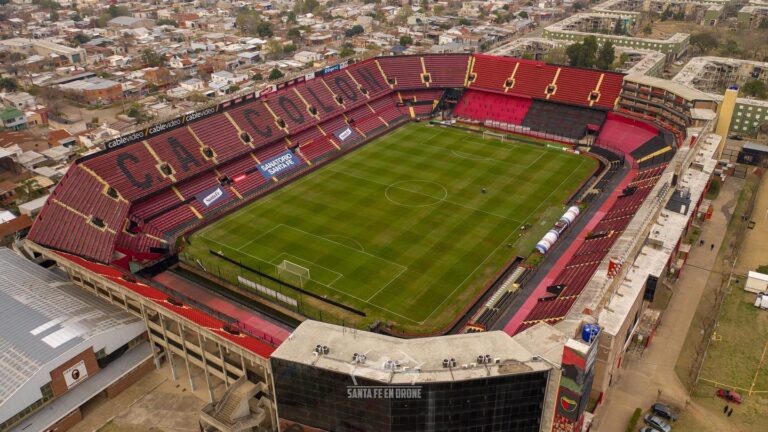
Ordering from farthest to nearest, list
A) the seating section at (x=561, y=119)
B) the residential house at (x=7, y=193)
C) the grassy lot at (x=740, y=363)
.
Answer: the seating section at (x=561, y=119), the residential house at (x=7, y=193), the grassy lot at (x=740, y=363)

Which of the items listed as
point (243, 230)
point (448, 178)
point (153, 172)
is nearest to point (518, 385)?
point (243, 230)

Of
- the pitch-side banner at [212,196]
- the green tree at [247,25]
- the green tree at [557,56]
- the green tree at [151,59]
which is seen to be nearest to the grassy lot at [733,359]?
the pitch-side banner at [212,196]

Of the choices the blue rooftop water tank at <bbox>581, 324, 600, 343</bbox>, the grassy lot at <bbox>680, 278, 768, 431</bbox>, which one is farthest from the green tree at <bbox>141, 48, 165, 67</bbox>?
the grassy lot at <bbox>680, 278, 768, 431</bbox>

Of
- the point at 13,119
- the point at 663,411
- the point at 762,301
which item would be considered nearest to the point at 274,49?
the point at 13,119

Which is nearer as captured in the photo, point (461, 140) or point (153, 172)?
point (153, 172)

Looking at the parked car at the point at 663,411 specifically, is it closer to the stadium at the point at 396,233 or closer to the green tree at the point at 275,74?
the stadium at the point at 396,233

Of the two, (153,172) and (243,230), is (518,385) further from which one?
(153,172)

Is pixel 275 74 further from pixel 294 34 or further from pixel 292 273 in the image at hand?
pixel 292 273
